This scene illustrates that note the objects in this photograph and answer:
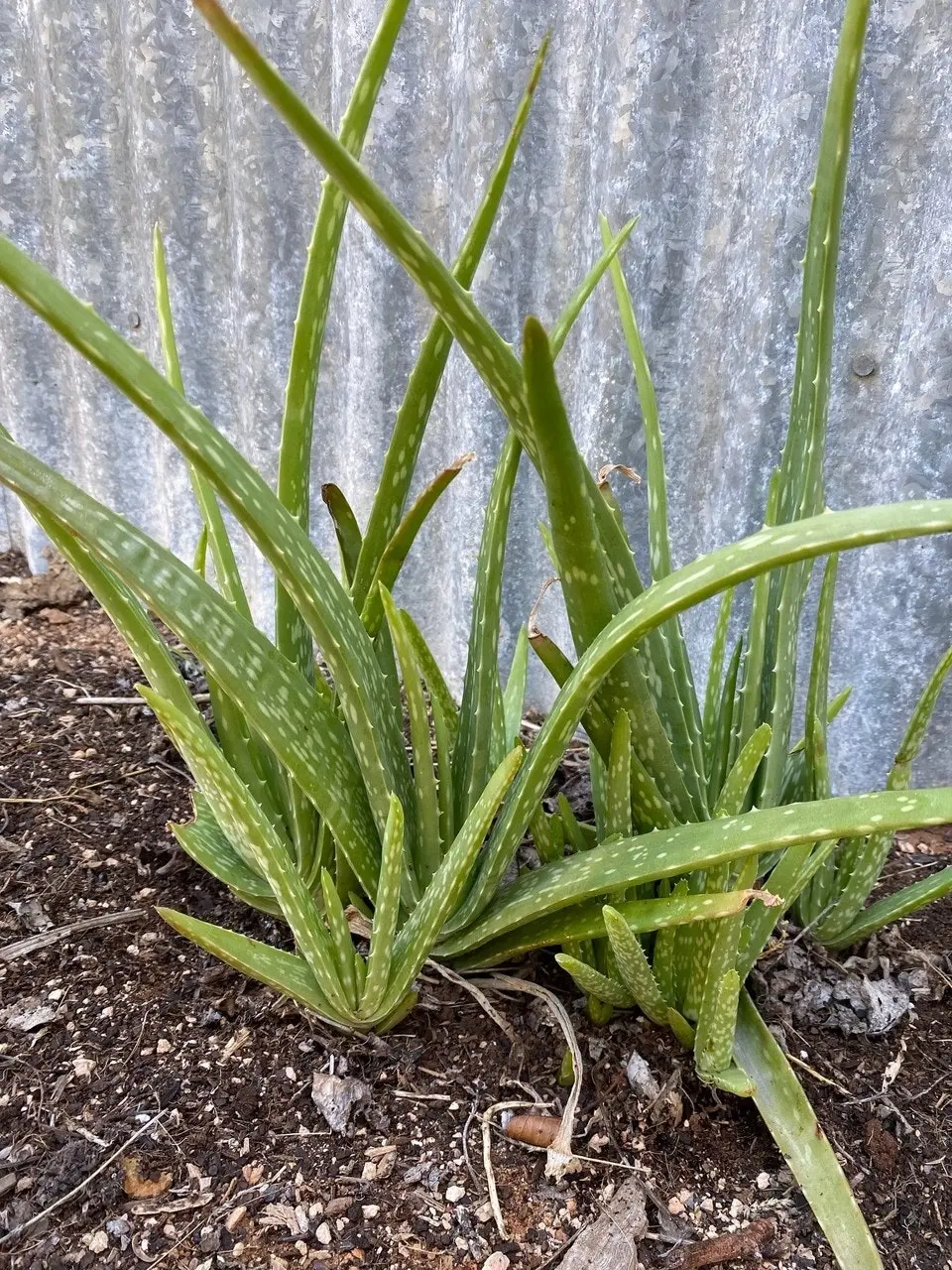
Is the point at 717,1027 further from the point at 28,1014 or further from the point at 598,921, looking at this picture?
the point at 28,1014

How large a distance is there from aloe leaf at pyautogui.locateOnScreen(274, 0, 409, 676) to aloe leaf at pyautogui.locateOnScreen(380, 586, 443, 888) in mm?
91

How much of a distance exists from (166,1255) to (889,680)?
948 millimetres

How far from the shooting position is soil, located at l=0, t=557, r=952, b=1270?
0.58 metres

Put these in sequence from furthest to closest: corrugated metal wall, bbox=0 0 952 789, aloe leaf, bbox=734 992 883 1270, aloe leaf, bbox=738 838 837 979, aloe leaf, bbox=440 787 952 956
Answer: corrugated metal wall, bbox=0 0 952 789
aloe leaf, bbox=738 838 837 979
aloe leaf, bbox=734 992 883 1270
aloe leaf, bbox=440 787 952 956

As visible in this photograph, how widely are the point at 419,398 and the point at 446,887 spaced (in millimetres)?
355

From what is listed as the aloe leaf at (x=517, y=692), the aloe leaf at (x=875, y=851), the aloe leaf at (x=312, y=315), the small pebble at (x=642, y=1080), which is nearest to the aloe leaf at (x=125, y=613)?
the aloe leaf at (x=312, y=315)

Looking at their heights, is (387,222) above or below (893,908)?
above

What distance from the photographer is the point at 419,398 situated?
65cm

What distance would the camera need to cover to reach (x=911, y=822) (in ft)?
1.42

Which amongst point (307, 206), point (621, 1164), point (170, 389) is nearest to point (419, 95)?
point (307, 206)

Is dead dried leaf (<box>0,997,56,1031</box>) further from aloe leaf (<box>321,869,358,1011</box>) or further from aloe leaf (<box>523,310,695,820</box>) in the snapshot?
aloe leaf (<box>523,310,695,820</box>)

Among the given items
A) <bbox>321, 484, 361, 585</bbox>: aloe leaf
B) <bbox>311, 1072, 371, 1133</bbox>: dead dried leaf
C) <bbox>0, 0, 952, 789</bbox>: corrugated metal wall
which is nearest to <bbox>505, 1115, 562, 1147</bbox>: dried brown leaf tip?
<bbox>311, 1072, 371, 1133</bbox>: dead dried leaf

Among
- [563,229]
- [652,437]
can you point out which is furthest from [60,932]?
[563,229]

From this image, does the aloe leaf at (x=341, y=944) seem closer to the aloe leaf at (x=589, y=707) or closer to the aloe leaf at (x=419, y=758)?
the aloe leaf at (x=419, y=758)
